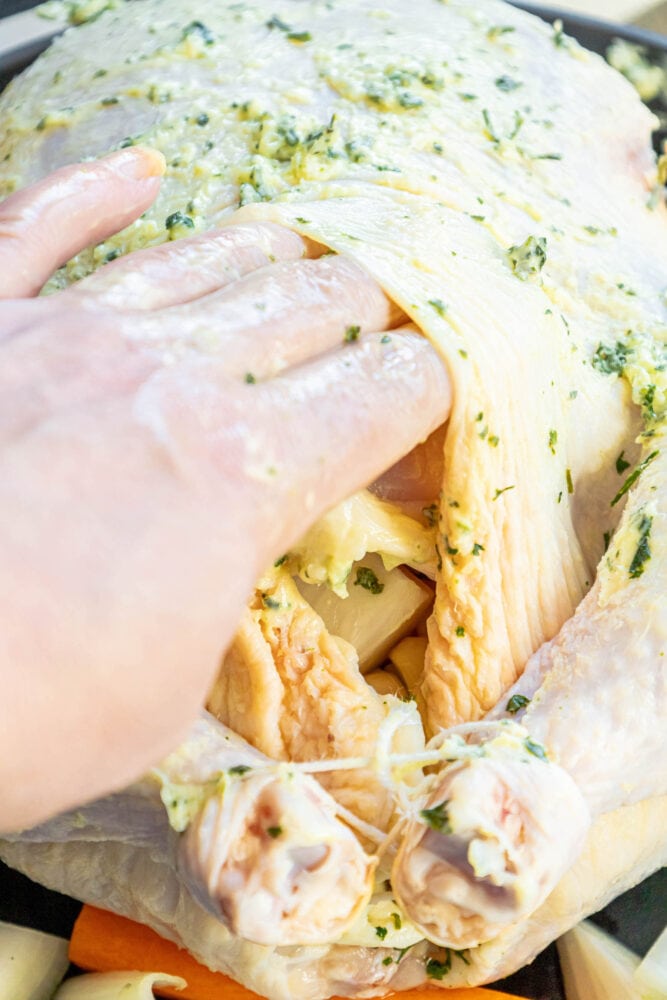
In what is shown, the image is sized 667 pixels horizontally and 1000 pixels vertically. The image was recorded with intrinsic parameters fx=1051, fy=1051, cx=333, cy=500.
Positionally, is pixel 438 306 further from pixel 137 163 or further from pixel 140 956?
pixel 140 956

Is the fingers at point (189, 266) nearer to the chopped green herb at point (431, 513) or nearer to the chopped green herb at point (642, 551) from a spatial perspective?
the chopped green herb at point (431, 513)

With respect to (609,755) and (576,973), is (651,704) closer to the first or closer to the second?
(609,755)

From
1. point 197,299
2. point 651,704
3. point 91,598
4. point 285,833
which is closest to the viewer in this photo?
point 91,598

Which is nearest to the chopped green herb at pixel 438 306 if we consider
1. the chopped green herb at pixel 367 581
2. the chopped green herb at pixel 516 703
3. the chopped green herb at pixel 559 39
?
the chopped green herb at pixel 367 581

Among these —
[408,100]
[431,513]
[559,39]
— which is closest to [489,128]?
[408,100]

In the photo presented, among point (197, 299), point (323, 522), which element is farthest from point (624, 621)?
point (197, 299)

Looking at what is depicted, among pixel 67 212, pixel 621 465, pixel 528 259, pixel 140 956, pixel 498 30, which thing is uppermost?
pixel 498 30

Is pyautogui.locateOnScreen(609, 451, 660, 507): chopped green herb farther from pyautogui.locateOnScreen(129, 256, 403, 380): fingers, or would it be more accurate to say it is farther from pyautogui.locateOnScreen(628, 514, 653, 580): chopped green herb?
pyautogui.locateOnScreen(129, 256, 403, 380): fingers
